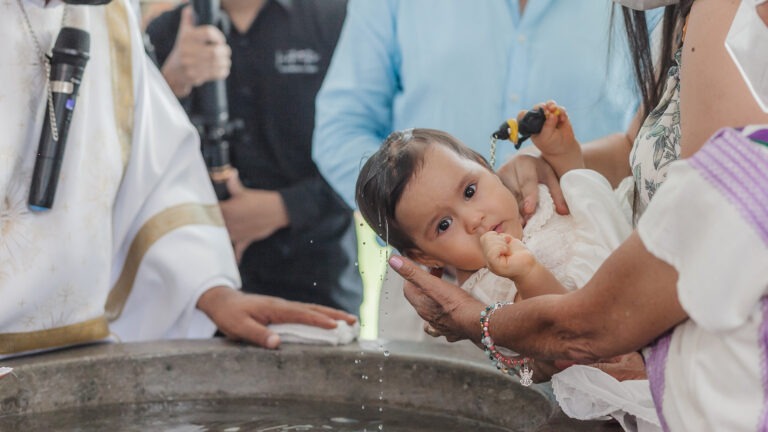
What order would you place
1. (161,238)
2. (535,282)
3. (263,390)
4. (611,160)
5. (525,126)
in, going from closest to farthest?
(535,282) < (525,126) < (611,160) < (263,390) < (161,238)

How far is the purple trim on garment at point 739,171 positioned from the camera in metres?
1.53

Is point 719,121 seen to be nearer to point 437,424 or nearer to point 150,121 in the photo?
point 437,424

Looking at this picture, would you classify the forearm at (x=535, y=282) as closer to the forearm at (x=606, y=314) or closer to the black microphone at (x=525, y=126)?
the forearm at (x=606, y=314)

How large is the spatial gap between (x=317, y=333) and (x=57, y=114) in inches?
34.3

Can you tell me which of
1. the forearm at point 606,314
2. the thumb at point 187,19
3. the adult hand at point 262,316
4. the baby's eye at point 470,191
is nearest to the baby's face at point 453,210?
the baby's eye at point 470,191

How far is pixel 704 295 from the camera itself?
1545 millimetres

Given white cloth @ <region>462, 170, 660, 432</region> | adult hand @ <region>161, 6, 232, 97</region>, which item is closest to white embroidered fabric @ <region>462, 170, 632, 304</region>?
white cloth @ <region>462, 170, 660, 432</region>

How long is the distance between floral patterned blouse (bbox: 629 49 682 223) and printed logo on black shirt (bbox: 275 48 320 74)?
2.48 metres

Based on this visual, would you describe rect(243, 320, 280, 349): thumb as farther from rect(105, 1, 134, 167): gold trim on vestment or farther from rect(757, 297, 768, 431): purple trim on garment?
rect(757, 297, 768, 431): purple trim on garment

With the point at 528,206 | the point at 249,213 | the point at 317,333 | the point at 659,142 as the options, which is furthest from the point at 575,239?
the point at 249,213

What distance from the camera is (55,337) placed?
298cm

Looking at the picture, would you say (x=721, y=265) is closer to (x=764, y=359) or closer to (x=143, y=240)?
(x=764, y=359)

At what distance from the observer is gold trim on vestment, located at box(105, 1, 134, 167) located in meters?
3.26

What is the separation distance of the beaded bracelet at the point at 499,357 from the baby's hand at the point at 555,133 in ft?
1.81
